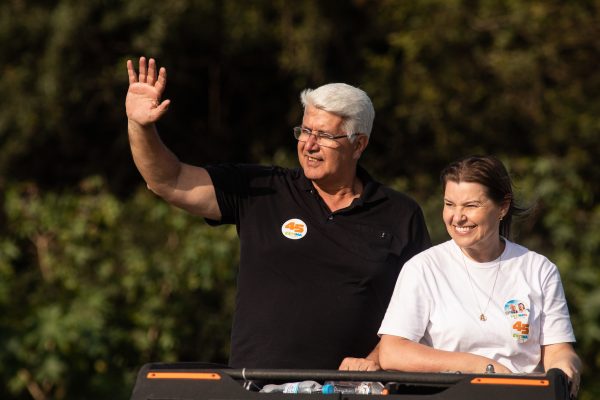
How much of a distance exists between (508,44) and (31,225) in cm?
498

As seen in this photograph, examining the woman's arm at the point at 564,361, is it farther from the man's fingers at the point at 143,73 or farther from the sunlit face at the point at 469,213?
the man's fingers at the point at 143,73

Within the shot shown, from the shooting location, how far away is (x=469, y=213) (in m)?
4.02

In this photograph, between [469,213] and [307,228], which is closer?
[469,213]

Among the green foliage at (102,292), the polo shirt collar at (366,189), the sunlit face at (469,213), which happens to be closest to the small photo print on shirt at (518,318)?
the sunlit face at (469,213)

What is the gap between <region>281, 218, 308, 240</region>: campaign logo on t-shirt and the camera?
15.0ft

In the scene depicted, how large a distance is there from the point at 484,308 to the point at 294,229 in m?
0.89

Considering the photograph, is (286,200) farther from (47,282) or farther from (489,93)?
(489,93)

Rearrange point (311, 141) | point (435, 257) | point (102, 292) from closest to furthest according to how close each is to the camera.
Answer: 1. point (435, 257)
2. point (311, 141)
3. point (102, 292)

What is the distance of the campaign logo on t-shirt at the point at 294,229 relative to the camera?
456 cm

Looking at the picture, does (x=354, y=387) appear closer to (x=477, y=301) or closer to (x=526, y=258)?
(x=477, y=301)

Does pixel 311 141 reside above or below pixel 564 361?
above

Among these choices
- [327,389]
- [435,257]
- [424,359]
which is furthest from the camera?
[435,257]

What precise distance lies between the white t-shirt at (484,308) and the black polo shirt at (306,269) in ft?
1.40

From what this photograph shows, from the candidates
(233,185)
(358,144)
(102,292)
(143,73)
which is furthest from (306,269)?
(102,292)
